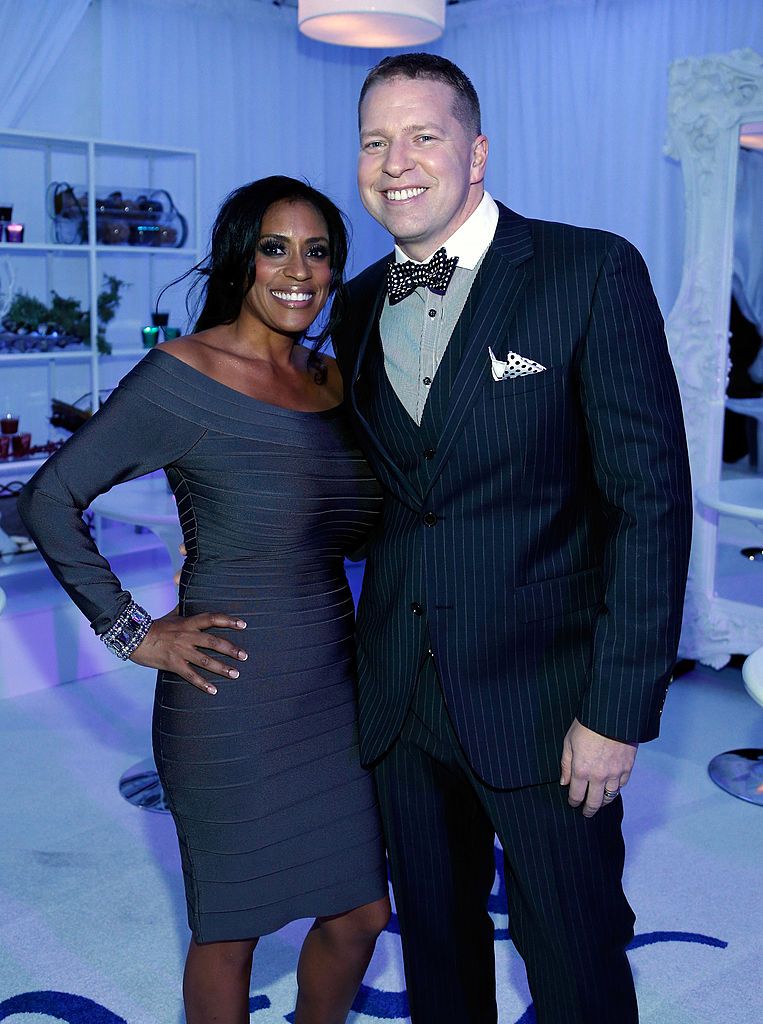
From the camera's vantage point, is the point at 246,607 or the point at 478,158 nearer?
the point at 478,158

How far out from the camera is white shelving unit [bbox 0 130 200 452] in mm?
5133

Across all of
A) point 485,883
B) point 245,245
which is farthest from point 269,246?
point 485,883

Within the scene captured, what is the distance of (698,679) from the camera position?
4.77 metres

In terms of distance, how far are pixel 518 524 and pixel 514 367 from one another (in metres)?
0.22

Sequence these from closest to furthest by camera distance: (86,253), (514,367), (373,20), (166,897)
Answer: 1. (514,367)
2. (166,897)
3. (373,20)
4. (86,253)

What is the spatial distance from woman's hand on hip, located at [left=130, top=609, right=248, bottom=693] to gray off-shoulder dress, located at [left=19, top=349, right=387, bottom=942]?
3cm

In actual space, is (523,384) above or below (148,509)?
above

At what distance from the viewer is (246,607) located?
1933 mm

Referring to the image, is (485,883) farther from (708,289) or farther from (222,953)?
(708,289)

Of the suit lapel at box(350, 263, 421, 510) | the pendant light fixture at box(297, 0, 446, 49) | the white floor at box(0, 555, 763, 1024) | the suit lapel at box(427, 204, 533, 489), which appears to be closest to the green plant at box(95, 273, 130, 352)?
the white floor at box(0, 555, 763, 1024)

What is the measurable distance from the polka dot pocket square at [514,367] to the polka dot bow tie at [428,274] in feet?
0.59

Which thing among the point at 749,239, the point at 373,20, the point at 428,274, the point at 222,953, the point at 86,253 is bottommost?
the point at 222,953

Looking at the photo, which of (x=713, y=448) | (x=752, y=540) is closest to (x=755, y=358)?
(x=713, y=448)

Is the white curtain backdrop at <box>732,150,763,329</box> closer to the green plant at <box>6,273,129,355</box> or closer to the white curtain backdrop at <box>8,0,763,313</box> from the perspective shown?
the white curtain backdrop at <box>8,0,763,313</box>
